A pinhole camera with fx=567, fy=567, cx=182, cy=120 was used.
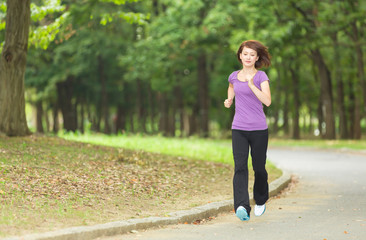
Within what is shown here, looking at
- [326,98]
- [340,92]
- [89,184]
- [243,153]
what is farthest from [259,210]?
[340,92]

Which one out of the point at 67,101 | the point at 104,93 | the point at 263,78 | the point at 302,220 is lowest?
the point at 302,220

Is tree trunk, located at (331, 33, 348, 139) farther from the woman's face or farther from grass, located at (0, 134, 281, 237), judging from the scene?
the woman's face

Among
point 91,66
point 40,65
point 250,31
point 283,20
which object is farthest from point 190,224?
point 91,66

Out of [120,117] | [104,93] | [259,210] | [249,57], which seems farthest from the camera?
[120,117]

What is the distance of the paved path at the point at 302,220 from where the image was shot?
657 cm

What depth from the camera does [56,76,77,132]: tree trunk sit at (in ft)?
123

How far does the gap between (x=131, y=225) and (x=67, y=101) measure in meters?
33.3

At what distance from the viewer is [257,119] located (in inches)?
273

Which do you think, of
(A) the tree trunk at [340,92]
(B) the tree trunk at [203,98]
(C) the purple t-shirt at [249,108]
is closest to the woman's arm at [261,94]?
(C) the purple t-shirt at [249,108]

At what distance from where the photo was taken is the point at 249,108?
691 centimetres

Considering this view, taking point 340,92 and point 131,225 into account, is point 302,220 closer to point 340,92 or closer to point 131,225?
point 131,225

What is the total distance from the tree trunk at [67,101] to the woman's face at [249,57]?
103 ft

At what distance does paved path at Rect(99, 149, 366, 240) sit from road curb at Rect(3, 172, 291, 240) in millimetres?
135

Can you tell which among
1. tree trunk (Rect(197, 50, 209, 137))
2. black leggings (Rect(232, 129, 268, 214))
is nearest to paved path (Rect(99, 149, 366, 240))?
black leggings (Rect(232, 129, 268, 214))
